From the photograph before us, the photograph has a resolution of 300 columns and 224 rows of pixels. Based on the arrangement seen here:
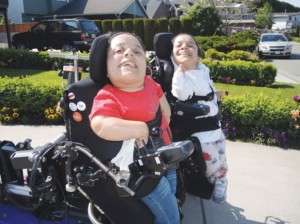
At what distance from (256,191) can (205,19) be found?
22.1 m

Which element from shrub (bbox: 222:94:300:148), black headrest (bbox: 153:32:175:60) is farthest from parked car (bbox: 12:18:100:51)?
black headrest (bbox: 153:32:175:60)

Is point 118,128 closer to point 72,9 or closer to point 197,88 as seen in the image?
point 197,88

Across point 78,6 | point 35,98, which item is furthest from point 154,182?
point 78,6

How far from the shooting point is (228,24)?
27.6m

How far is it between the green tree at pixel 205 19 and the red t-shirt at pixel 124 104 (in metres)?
23.0

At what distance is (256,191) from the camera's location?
12.4 feet

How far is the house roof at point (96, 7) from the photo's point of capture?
3077cm

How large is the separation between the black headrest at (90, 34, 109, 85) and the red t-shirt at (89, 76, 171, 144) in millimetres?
105

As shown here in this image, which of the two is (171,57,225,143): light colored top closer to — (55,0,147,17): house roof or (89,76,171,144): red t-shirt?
(89,76,171,144): red t-shirt

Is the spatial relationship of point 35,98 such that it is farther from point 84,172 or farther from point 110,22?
point 110,22

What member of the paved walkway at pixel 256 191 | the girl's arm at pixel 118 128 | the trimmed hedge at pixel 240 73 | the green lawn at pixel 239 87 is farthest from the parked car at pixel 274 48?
the girl's arm at pixel 118 128

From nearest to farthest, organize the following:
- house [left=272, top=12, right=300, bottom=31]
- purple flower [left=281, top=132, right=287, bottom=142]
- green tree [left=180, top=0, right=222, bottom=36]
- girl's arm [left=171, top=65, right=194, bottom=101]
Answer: girl's arm [left=171, top=65, right=194, bottom=101] < purple flower [left=281, top=132, right=287, bottom=142] < green tree [left=180, top=0, right=222, bottom=36] < house [left=272, top=12, right=300, bottom=31]

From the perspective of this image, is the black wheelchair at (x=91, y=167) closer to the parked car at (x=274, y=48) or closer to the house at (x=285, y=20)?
the parked car at (x=274, y=48)

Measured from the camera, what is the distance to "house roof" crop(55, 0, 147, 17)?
30.8 metres
